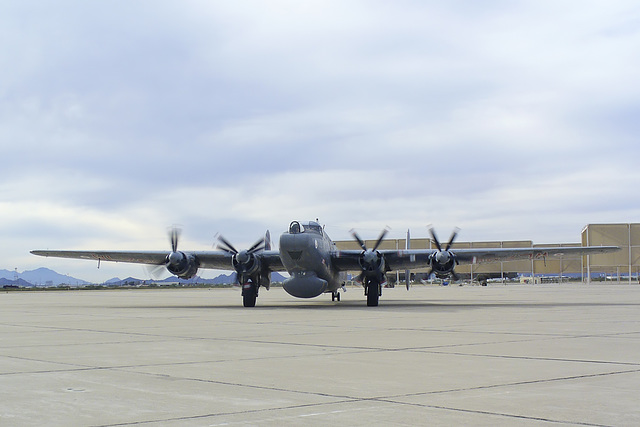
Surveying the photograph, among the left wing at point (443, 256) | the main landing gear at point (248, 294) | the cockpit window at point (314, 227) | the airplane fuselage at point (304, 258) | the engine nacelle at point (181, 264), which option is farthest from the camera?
the engine nacelle at point (181, 264)

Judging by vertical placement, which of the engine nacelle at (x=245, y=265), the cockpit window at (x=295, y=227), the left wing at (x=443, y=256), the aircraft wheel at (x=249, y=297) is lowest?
the aircraft wheel at (x=249, y=297)

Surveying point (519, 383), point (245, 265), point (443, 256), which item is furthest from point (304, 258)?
point (519, 383)

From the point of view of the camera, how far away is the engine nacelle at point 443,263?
118ft

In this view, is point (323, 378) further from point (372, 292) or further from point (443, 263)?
point (443, 263)

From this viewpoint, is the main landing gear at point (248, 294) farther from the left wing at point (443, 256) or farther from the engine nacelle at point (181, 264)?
the left wing at point (443, 256)

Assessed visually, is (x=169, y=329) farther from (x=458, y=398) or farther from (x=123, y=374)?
(x=458, y=398)

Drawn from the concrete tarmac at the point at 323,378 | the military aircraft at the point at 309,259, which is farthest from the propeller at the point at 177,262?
the concrete tarmac at the point at 323,378

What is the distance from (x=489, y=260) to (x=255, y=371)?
116ft

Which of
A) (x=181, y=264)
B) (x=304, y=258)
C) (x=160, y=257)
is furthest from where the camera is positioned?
(x=160, y=257)

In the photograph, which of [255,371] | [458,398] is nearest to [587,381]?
[458,398]

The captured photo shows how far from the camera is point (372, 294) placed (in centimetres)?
3562

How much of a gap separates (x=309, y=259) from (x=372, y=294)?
13.8 feet

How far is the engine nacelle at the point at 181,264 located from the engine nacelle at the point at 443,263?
1332 centimetres

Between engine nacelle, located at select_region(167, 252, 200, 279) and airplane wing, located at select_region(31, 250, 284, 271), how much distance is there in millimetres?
582
